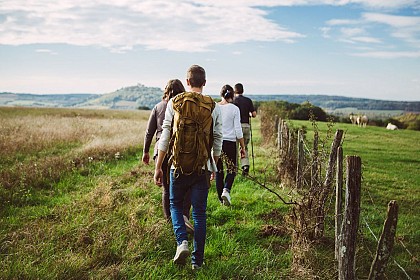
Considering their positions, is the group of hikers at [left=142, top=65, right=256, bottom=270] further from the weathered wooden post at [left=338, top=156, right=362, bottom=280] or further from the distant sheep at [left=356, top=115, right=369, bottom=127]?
the distant sheep at [left=356, top=115, right=369, bottom=127]

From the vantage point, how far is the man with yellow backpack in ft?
13.8

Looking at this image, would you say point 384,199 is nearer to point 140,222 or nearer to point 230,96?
point 230,96

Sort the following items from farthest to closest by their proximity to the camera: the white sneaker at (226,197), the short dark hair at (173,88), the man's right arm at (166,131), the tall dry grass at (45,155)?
the tall dry grass at (45,155) < the white sneaker at (226,197) < the short dark hair at (173,88) < the man's right arm at (166,131)

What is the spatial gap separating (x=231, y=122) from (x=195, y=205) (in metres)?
2.97

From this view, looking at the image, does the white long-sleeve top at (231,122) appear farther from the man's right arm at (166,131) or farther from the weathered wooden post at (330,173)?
the man's right arm at (166,131)

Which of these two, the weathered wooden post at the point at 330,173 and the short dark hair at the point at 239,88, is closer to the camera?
the weathered wooden post at the point at 330,173

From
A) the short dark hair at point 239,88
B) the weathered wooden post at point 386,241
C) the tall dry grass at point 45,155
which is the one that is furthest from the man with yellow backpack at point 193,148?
the short dark hair at point 239,88

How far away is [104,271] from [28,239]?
4.60ft

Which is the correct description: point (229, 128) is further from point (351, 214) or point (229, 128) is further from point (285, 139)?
point (351, 214)

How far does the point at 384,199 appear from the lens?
864cm

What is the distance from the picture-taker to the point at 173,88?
5277mm

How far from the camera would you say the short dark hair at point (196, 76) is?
14.4ft

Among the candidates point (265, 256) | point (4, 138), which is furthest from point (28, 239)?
point (4, 138)

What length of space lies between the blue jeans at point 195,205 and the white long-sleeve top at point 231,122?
8.81ft
